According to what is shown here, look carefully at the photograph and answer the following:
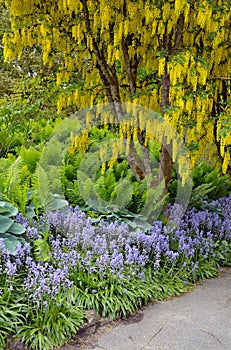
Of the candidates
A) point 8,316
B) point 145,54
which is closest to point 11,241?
point 8,316

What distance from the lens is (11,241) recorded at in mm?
3682

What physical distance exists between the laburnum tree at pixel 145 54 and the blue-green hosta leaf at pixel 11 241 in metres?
2.15

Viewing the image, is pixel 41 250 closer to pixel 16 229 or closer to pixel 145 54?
pixel 16 229

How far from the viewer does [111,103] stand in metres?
5.69

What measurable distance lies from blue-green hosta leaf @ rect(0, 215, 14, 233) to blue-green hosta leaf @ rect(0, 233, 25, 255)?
0.21 feet

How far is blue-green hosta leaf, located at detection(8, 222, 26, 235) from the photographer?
379 centimetres

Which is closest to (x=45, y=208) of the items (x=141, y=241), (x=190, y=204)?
(x=141, y=241)

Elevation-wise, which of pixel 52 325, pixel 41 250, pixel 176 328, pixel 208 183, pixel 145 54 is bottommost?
pixel 176 328

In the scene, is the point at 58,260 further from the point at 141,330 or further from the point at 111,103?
the point at 111,103

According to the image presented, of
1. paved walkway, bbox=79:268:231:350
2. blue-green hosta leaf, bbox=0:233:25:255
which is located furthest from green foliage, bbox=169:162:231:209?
blue-green hosta leaf, bbox=0:233:25:255

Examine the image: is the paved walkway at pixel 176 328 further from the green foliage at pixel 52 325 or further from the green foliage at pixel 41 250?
the green foliage at pixel 41 250

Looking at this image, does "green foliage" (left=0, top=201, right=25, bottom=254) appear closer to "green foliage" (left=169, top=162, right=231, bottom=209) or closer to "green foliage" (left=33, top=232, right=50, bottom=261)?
"green foliage" (left=33, top=232, right=50, bottom=261)

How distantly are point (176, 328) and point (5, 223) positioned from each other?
1.77 meters

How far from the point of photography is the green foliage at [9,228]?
3.64 m
